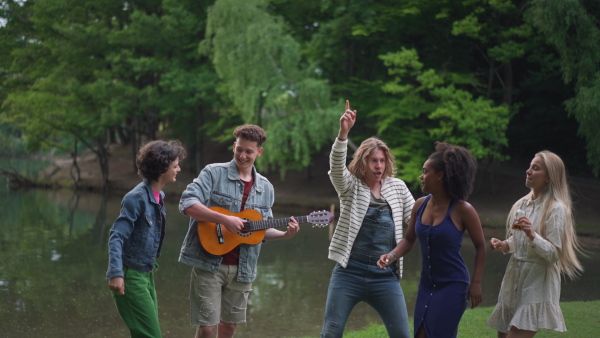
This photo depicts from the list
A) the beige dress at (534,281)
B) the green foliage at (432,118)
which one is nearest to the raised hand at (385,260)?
the beige dress at (534,281)

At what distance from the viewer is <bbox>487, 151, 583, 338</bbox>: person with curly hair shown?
196 inches

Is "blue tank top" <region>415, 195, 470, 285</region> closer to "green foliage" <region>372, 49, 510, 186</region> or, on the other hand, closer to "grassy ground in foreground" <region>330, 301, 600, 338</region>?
"grassy ground in foreground" <region>330, 301, 600, 338</region>

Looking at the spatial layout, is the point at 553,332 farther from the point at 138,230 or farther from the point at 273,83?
the point at 273,83

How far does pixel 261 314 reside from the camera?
9.79m

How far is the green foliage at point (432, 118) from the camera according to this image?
22.0 m

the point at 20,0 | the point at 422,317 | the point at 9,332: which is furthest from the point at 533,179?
the point at 20,0

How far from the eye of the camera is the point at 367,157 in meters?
5.11

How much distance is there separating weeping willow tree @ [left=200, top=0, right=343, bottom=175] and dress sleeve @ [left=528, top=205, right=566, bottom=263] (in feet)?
63.1

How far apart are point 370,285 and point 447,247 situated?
779 millimetres

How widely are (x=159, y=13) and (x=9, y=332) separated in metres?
31.3

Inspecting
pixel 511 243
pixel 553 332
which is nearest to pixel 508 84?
pixel 553 332

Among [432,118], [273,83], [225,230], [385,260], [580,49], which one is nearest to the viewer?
[385,260]

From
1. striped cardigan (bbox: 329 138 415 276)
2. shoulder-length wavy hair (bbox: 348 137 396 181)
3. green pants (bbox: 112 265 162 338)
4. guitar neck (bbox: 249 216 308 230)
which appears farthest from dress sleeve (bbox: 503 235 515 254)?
green pants (bbox: 112 265 162 338)

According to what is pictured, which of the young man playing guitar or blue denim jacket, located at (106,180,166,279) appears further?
the young man playing guitar
